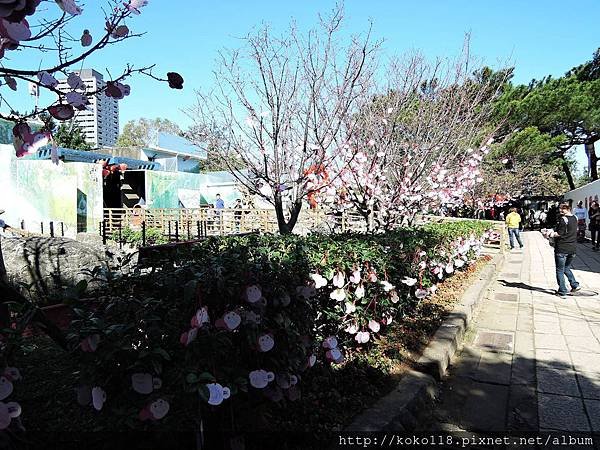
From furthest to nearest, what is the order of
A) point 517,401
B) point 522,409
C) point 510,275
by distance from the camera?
point 510,275 < point 517,401 < point 522,409

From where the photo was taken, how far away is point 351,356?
3748 mm

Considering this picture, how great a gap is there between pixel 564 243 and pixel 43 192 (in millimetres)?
18395

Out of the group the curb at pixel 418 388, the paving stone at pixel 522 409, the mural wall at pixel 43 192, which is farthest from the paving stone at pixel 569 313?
the mural wall at pixel 43 192

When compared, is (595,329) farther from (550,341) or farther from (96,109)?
(96,109)

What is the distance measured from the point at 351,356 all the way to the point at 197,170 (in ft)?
108

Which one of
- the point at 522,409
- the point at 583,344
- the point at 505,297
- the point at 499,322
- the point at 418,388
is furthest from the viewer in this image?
the point at 505,297

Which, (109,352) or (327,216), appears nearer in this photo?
(109,352)

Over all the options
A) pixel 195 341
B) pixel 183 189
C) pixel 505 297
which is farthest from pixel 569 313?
pixel 183 189

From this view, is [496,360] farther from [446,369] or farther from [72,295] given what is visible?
[72,295]

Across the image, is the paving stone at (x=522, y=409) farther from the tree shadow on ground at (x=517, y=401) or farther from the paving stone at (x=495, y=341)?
the paving stone at (x=495, y=341)

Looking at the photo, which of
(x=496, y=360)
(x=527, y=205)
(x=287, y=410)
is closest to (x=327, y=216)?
(x=496, y=360)

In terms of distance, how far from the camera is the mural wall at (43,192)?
1781 centimetres

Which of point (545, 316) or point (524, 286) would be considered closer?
point (545, 316)

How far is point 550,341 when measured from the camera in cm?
490
